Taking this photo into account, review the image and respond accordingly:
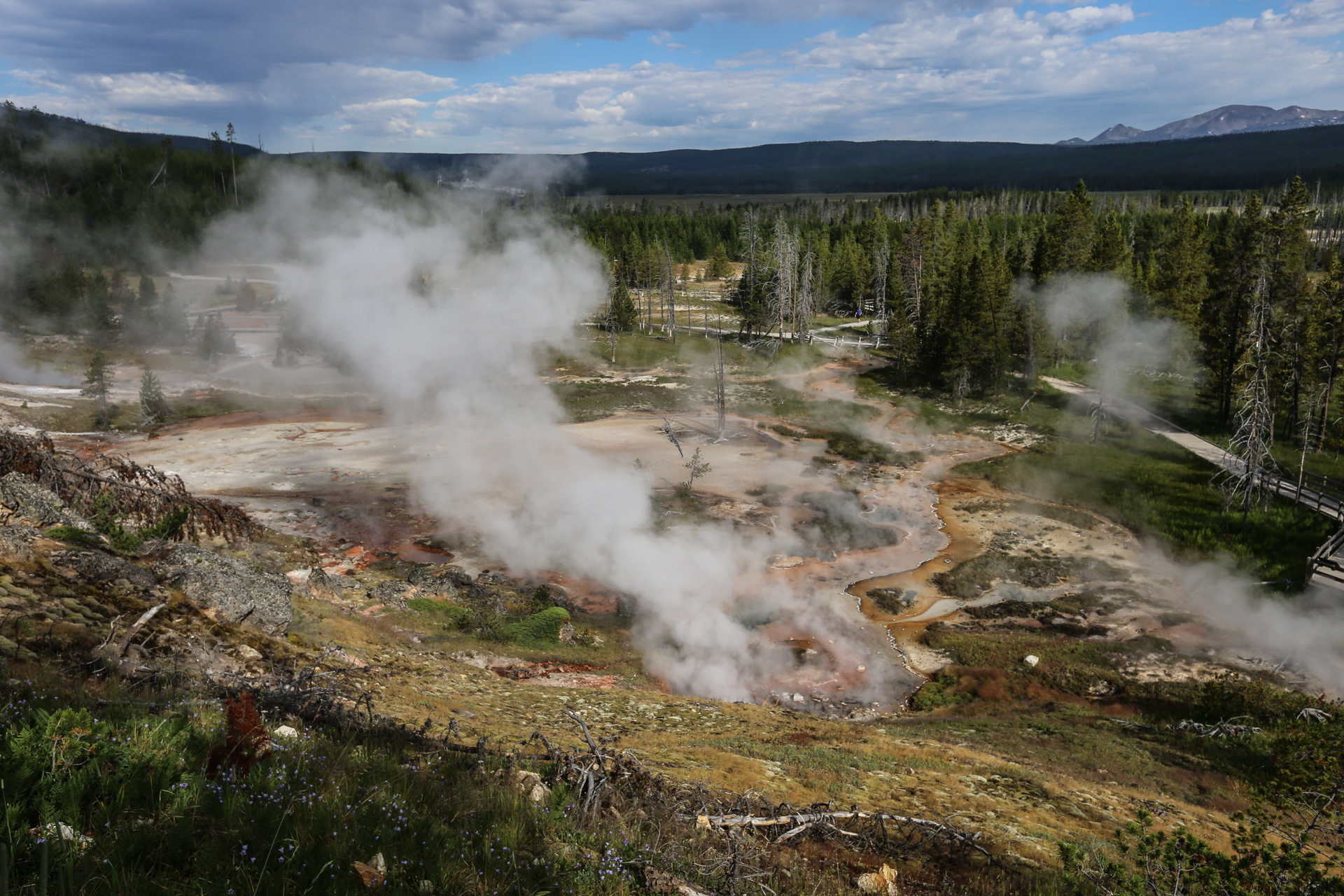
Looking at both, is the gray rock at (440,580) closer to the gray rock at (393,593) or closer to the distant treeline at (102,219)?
the gray rock at (393,593)

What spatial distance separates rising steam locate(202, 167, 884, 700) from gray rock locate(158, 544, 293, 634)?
9432 millimetres

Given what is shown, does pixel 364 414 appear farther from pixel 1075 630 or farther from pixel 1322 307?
pixel 1322 307

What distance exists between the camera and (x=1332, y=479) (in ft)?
97.5

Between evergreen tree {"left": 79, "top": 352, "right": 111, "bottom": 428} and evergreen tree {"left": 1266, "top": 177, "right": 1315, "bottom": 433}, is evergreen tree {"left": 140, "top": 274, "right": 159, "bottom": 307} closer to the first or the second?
evergreen tree {"left": 79, "top": 352, "right": 111, "bottom": 428}

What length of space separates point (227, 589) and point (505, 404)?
32.5 meters

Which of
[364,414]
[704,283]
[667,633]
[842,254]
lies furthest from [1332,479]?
[704,283]

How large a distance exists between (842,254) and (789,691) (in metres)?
84.1

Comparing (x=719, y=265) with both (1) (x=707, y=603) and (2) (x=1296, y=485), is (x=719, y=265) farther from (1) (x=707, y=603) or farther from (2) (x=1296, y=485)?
(1) (x=707, y=603)

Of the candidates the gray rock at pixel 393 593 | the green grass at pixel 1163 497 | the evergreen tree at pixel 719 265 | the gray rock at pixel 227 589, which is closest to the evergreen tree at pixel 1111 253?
the green grass at pixel 1163 497

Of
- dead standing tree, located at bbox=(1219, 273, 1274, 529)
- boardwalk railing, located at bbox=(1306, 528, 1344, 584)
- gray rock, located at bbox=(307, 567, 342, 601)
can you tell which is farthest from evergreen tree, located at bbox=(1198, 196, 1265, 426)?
gray rock, located at bbox=(307, 567, 342, 601)

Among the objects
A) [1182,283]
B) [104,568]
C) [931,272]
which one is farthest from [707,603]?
[931,272]

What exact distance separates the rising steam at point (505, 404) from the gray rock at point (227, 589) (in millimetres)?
9432

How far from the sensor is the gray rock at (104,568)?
11172mm

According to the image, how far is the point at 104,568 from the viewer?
1165 centimetres
